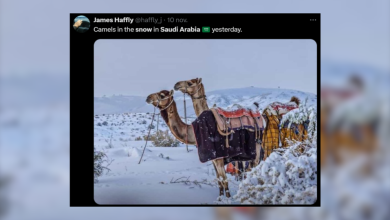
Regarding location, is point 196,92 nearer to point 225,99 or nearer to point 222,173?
point 225,99

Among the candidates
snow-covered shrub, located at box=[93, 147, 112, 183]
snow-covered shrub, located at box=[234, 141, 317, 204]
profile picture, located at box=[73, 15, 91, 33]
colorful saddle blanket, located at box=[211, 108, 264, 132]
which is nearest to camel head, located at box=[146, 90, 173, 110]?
colorful saddle blanket, located at box=[211, 108, 264, 132]

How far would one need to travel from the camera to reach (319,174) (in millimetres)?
3781

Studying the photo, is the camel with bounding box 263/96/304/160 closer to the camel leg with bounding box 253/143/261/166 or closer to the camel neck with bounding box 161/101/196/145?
the camel leg with bounding box 253/143/261/166

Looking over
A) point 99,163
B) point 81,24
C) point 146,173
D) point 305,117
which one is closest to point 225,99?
point 305,117

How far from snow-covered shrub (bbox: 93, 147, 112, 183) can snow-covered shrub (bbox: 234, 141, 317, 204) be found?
3.07ft

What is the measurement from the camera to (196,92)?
12.3ft

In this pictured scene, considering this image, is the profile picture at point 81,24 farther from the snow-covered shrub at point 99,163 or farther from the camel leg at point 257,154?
the camel leg at point 257,154

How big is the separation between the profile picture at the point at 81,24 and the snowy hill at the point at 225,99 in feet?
1.62

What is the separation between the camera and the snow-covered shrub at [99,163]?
3.75 metres

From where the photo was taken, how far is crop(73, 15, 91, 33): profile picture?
12.3ft

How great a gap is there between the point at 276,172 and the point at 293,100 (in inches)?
20.4

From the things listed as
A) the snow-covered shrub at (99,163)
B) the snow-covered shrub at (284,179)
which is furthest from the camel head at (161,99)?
the snow-covered shrub at (284,179)

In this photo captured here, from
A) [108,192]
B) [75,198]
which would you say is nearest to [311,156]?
[108,192]

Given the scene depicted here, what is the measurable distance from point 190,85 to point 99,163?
2.74 ft
